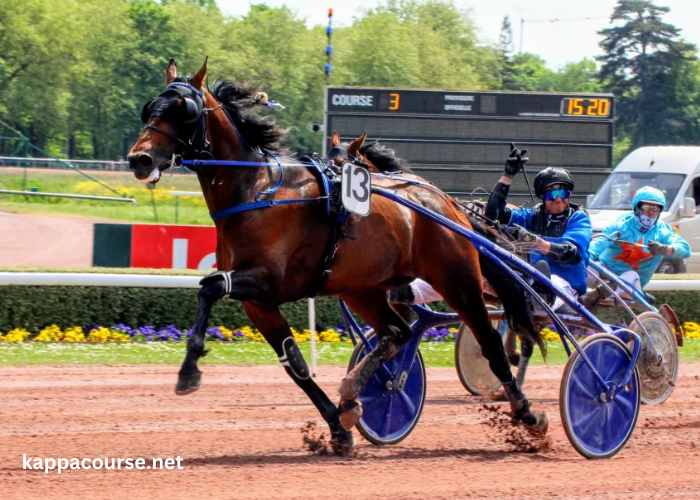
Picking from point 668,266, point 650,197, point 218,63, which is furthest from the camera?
point 218,63

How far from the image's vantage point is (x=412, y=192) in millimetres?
5531

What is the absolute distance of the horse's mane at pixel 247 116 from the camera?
5176 millimetres

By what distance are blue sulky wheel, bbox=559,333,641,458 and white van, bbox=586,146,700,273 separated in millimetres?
8883

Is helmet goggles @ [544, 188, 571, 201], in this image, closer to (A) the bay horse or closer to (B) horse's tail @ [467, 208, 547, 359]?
(B) horse's tail @ [467, 208, 547, 359]

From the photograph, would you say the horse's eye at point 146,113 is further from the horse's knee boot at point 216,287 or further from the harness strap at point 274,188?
the horse's knee boot at point 216,287

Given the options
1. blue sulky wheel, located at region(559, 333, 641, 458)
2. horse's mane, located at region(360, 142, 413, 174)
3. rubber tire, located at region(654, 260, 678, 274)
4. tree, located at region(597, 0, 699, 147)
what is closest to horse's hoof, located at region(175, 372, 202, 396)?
blue sulky wheel, located at region(559, 333, 641, 458)

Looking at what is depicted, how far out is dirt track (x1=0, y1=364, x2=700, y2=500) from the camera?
4.20m

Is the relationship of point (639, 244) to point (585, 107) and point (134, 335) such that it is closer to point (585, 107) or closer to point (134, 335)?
point (134, 335)

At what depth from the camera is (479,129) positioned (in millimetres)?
13219

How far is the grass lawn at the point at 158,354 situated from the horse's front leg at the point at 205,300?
367cm

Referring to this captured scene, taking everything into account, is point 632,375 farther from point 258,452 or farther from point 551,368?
point 551,368

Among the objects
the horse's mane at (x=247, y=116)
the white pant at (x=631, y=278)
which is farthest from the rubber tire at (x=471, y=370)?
the horse's mane at (x=247, y=116)

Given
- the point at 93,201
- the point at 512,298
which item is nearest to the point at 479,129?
the point at 512,298

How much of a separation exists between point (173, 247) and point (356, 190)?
617 cm
